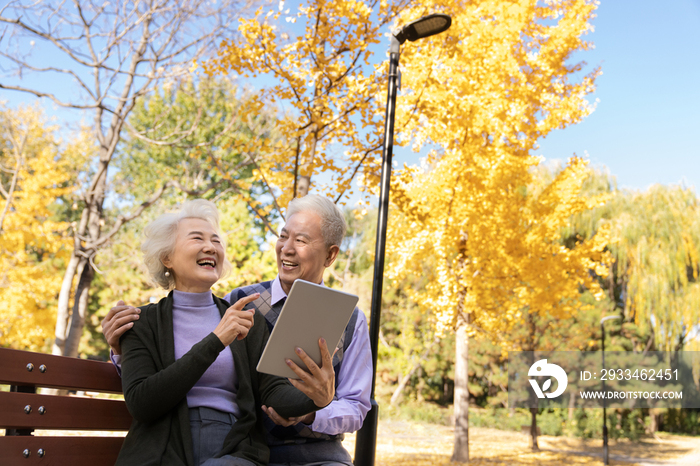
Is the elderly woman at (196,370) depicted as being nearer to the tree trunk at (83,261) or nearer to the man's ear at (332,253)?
the man's ear at (332,253)

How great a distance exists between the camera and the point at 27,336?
50.1 ft

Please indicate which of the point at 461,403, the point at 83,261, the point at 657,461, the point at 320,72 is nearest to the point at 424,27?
the point at 320,72

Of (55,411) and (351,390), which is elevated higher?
(351,390)

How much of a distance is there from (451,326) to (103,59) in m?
7.84

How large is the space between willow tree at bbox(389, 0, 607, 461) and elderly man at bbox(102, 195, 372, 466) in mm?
6283

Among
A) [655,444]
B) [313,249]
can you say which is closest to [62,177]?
[313,249]

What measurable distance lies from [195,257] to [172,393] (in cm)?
60

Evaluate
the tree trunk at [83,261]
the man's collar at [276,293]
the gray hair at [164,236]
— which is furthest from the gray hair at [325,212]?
the tree trunk at [83,261]

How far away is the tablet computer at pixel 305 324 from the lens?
163 cm

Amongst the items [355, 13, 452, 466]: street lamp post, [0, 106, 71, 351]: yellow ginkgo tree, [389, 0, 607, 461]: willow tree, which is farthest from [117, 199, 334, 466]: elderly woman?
[0, 106, 71, 351]: yellow ginkgo tree

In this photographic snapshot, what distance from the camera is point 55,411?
6.55 ft

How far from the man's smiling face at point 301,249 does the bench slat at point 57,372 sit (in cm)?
85

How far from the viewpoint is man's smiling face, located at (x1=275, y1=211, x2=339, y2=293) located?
258cm

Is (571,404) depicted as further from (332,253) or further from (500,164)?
(332,253)
